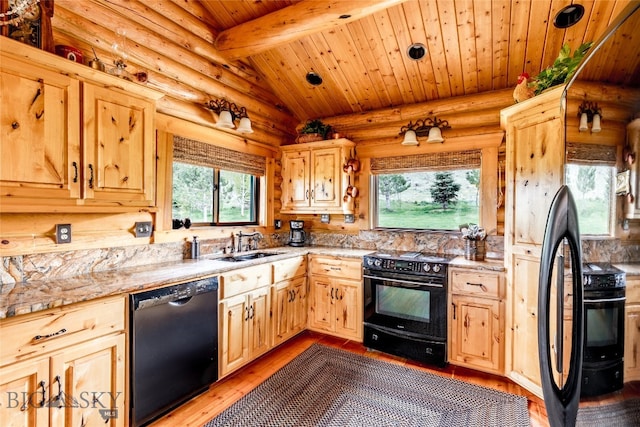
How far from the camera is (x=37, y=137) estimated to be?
169cm

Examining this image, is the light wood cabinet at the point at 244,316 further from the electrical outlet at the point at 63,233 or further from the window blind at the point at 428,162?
the window blind at the point at 428,162

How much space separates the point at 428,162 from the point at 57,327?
11.5 feet

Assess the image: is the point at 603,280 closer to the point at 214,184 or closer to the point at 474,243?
the point at 474,243

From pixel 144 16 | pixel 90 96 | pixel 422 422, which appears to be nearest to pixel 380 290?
pixel 422 422

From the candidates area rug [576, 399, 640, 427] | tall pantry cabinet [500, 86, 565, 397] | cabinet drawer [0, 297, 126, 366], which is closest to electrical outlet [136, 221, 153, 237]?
cabinet drawer [0, 297, 126, 366]

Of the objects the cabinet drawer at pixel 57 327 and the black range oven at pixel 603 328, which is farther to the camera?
the cabinet drawer at pixel 57 327

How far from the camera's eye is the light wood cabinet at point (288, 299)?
3.09 m

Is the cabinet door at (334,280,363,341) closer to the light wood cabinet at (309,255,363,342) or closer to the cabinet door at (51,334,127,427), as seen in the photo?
the light wood cabinet at (309,255,363,342)

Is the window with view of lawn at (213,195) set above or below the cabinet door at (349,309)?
above

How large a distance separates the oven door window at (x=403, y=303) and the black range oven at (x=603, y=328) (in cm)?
204

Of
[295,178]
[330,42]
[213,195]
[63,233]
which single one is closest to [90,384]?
[63,233]

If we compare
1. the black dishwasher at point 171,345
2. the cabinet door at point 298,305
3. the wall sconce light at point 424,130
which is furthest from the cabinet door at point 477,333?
the black dishwasher at point 171,345

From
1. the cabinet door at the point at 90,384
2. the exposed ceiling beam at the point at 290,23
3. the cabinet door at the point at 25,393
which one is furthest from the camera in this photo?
the exposed ceiling beam at the point at 290,23

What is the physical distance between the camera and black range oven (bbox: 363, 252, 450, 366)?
9.37ft
